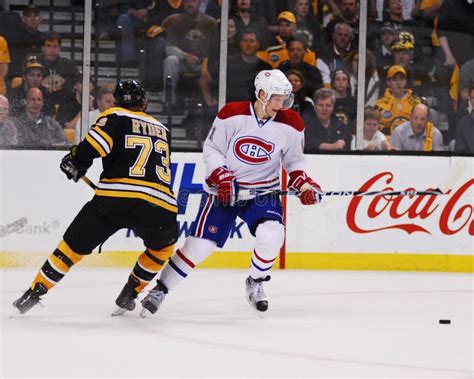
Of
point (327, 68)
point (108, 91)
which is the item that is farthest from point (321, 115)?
point (108, 91)

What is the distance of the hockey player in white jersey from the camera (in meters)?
5.00

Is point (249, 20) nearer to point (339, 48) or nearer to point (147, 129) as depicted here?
point (339, 48)

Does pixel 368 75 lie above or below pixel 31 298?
above

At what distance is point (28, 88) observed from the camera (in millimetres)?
7504

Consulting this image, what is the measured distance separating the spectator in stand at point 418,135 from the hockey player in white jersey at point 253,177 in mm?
2560

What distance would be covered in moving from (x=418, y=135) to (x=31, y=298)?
12.3 feet

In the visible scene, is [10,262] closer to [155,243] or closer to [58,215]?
[58,215]

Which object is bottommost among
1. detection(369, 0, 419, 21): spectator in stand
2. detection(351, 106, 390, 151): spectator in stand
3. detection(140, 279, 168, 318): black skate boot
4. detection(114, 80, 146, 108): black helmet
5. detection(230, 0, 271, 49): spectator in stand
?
detection(140, 279, 168, 318): black skate boot

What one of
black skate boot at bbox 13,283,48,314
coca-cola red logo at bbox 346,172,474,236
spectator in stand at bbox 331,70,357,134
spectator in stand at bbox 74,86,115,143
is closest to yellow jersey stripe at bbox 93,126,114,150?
black skate boot at bbox 13,283,48,314

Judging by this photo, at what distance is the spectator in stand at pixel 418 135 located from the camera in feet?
25.0

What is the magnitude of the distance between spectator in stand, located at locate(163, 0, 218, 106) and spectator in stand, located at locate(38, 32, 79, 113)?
66 centimetres

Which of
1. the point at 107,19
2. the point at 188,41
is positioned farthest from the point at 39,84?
the point at 188,41

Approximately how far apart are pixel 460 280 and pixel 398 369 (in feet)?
10.6

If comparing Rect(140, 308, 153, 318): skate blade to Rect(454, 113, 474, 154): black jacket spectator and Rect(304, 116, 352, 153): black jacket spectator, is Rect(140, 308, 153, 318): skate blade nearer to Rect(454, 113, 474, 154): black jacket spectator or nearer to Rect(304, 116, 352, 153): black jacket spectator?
Rect(304, 116, 352, 153): black jacket spectator
